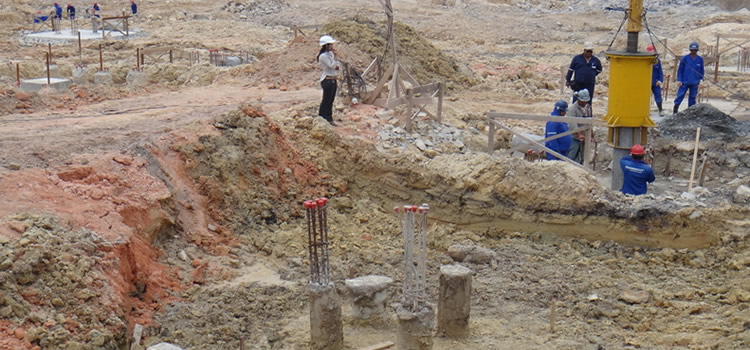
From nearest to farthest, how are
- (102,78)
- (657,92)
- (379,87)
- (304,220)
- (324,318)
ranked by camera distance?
(324,318) < (304,220) < (379,87) < (657,92) < (102,78)

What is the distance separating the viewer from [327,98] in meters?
13.4

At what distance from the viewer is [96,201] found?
9.84 metres

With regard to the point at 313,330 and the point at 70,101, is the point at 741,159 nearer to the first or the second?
the point at 313,330

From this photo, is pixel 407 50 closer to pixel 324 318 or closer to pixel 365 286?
pixel 365 286

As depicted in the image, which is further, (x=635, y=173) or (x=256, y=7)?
(x=256, y=7)

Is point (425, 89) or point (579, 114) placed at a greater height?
point (425, 89)

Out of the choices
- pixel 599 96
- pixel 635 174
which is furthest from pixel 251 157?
pixel 599 96

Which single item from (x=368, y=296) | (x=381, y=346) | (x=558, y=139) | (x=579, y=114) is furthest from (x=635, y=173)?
(x=381, y=346)

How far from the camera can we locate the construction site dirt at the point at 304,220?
8.95 metres

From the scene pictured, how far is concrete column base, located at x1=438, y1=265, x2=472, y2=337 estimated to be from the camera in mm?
9078

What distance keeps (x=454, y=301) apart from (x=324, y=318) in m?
1.32

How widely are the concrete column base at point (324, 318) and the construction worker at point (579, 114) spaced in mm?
5726

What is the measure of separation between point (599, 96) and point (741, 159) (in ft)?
18.9

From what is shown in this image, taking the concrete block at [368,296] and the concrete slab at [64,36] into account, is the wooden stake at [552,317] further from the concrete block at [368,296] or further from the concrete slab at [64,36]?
the concrete slab at [64,36]
